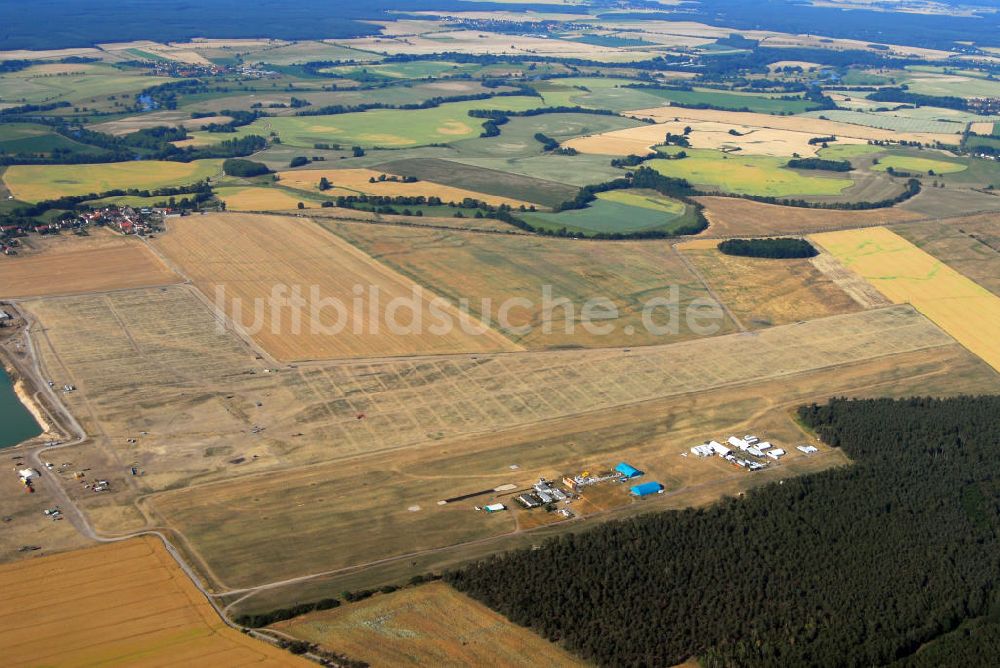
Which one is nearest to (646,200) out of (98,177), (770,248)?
(770,248)

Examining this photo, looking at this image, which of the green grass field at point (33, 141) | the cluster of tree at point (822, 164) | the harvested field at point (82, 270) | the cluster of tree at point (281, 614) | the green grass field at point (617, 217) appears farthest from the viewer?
the cluster of tree at point (822, 164)

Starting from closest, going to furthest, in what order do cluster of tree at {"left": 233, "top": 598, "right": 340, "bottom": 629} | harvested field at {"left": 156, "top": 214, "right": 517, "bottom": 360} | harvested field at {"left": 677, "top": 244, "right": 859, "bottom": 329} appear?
cluster of tree at {"left": 233, "top": 598, "right": 340, "bottom": 629}, harvested field at {"left": 156, "top": 214, "right": 517, "bottom": 360}, harvested field at {"left": 677, "top": 244, "right": 859, "bottom": 329}

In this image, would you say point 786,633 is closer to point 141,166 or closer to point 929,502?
point 929,502

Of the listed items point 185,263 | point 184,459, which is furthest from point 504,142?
point 184,459

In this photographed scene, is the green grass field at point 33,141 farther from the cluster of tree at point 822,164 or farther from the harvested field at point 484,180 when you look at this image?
the cluster of tree at point 822,164

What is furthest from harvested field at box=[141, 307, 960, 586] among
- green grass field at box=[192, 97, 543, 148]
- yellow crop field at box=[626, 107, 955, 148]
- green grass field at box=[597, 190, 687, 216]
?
yellow crop field at box=[626, 107, 955, 148]

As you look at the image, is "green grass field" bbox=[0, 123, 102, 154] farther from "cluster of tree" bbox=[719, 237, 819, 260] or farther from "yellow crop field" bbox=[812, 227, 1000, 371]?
"yellow crop field" bbox=[812, 227, 1000, 371]

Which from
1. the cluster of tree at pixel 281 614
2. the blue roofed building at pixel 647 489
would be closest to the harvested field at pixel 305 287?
the blue roofed building at pixel 647 489
